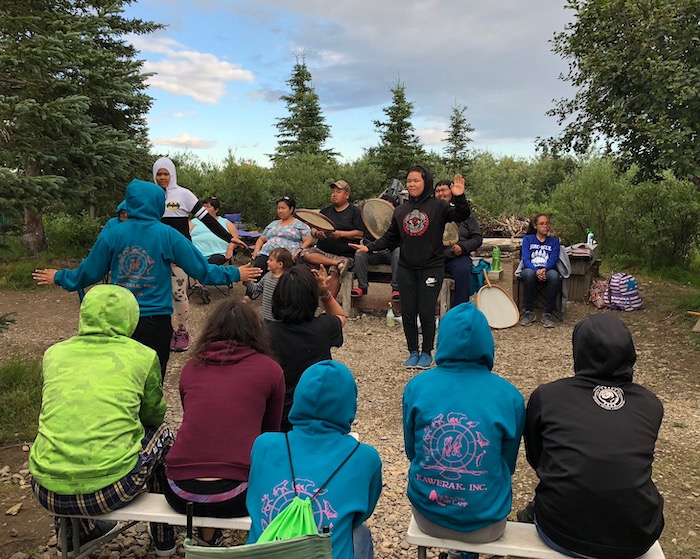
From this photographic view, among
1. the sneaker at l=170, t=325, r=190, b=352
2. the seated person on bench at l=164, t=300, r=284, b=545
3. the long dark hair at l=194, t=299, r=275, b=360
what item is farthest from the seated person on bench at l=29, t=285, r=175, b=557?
Result: the sneaker at l=170, t=325, r=190, b=352

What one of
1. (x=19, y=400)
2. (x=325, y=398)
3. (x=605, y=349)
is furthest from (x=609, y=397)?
(x=19, y=400)

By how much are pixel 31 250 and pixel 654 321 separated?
10.5 metres

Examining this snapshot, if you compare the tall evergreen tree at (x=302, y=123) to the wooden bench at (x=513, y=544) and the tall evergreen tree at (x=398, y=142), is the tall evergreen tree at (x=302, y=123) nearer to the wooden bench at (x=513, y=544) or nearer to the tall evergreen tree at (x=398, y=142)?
the tall evergreen tree at (x=398, y=142)

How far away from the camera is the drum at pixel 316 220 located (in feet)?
24.9

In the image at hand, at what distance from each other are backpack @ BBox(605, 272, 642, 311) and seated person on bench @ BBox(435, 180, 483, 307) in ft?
8.06

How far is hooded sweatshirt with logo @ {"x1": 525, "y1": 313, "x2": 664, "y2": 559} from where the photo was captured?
2014 mm

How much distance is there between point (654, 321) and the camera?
24.8 ft

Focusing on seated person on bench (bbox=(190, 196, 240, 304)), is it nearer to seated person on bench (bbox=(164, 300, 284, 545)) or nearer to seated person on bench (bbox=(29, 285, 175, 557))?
seated person on bench (bbox=(29, 285, 175, 557))

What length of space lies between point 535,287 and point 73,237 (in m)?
8.90

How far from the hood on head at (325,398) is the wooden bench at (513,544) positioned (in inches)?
26.1

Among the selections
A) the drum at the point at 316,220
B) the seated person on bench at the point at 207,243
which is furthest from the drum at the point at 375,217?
the seated person on bench at the point at 207,243

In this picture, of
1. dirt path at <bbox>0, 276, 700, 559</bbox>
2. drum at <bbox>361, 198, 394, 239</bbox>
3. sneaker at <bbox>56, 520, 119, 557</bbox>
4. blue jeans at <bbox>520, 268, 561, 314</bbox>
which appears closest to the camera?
sneaker at <bbox>56, 520, 119, 557</bbox>

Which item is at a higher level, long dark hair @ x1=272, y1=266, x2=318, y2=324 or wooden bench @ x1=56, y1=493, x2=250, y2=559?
long dark hair @ x1=272, y1=266, x2=318, y2=324

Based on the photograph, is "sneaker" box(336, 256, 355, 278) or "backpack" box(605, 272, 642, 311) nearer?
"sneaker" box(336, 256, 355, 278)
